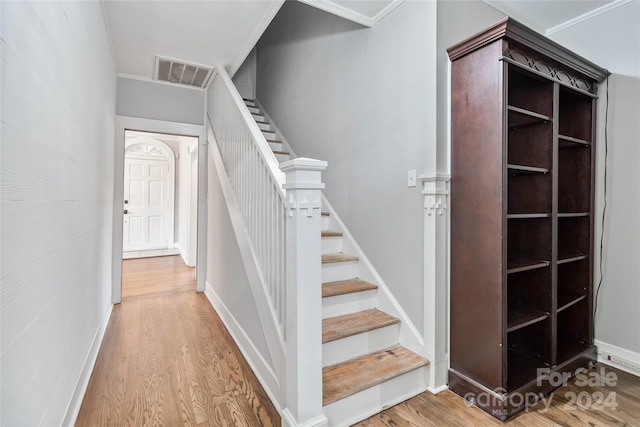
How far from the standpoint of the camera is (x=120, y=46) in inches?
111

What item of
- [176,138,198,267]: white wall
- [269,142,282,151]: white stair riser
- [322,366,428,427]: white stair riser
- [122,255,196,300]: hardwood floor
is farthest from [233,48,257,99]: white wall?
[322,366,428,427]: white stair riser

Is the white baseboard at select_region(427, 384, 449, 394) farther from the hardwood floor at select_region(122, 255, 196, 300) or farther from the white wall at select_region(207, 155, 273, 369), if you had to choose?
the hardwood floor at select_region(122, 255, 196, 300)

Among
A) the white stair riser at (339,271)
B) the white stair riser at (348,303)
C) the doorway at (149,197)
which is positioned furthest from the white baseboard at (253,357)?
the doorway at (149,197)

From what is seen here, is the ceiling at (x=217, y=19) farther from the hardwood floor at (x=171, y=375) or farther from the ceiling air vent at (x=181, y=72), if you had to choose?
the hardwood floor at (x=171, y=375)

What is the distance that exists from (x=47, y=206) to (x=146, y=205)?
5.85m

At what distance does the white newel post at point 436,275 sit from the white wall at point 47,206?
1785mm

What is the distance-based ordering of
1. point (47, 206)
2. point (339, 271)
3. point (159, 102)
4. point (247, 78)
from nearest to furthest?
point (47, 206), point (339, 271), point (159, 102), point (247, 78)

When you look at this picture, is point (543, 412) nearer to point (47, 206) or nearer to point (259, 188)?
point (259, 188)

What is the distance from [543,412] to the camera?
66.1 inches

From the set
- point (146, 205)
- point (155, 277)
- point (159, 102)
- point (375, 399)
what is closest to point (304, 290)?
point (375, 399)

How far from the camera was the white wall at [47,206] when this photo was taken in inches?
34.1

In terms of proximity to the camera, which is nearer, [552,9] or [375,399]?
[375,399]

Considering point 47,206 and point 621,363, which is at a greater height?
point 47,206

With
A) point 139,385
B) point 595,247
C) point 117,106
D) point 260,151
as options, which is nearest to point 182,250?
point 117,106
